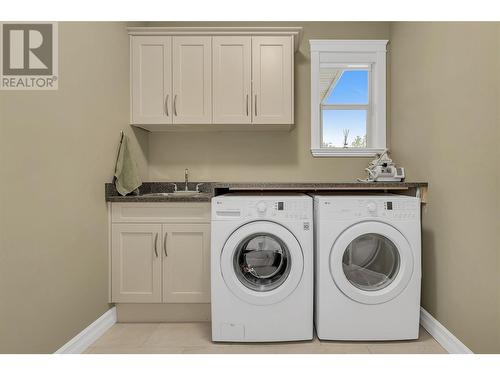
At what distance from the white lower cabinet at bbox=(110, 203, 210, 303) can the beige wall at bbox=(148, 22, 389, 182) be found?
76 centimetres

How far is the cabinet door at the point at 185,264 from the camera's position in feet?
7.45

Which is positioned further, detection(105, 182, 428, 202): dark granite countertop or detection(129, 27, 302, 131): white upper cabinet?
detection(129, 27, 302, 131): white upper cabinet

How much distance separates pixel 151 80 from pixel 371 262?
2224 millimetres

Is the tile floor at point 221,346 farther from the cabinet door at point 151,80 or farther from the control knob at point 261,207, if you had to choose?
the cabinet door at point 151,80

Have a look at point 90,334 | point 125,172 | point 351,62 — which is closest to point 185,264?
point 90,334

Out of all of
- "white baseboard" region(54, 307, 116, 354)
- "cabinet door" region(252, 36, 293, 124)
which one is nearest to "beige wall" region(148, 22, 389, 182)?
"cabinet door" region(252, 36, 293, 124)

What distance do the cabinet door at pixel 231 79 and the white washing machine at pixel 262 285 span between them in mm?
984

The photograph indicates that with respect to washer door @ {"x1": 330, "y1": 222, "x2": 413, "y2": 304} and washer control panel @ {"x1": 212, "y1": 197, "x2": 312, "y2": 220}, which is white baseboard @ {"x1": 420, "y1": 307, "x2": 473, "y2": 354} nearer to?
washer door @ {"x1": 330, "y1": 222, "x2": 413, "y2": 304}

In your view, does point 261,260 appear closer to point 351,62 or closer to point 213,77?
point 213,77

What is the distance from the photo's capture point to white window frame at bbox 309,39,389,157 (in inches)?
116

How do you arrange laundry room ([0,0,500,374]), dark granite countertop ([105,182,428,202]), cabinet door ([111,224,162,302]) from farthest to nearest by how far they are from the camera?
cabinet door ([111,224,162,302]) < dark granite countertop ([105,182,428,202]) < laundry room ([0,0,500,374])

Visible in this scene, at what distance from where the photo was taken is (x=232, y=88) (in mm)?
2639

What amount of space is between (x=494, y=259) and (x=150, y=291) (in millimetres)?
2115

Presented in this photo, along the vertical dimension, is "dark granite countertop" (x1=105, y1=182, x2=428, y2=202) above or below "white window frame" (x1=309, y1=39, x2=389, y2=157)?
below
